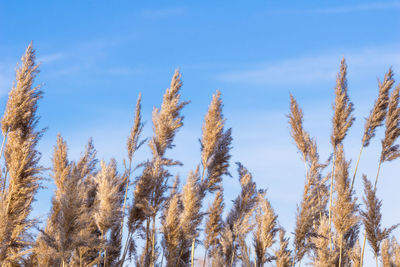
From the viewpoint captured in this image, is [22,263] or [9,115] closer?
[9,115]

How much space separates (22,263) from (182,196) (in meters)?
2.32

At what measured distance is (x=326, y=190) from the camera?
8273 mm

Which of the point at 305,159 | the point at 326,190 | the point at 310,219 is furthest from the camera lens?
the point at 326,190

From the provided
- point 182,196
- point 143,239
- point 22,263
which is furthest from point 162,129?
point 22,263

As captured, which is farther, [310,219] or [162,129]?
[162,129]

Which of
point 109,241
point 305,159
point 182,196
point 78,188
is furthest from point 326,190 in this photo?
point 78,188

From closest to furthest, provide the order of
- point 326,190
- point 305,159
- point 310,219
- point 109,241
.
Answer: point 310,219 < point 109,241 < point 305,159 < point 326,190

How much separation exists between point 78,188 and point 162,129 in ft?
6.71

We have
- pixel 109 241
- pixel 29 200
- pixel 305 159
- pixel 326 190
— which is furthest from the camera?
pixel 326 190

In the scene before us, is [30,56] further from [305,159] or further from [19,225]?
[305,159]

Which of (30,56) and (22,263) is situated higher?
(30,56)

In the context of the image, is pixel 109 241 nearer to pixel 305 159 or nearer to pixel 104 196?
pixel 104 196

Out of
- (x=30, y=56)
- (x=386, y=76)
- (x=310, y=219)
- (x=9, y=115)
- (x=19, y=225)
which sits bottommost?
(x=19, y=225)

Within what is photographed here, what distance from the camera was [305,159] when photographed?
23.8 ft
